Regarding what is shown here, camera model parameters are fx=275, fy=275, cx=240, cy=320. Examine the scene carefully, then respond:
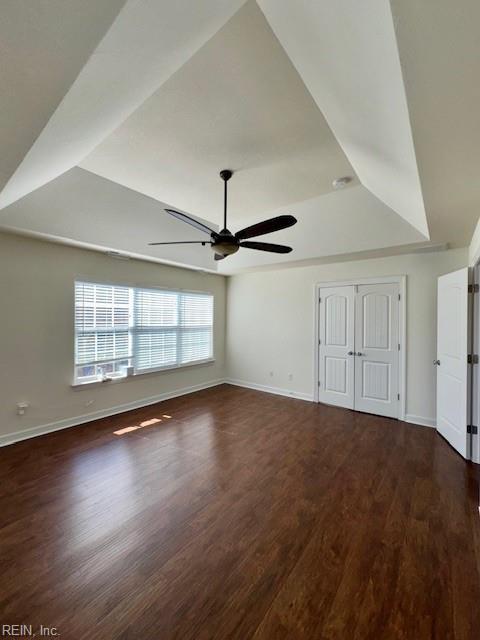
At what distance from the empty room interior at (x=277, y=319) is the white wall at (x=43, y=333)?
0.03 meters

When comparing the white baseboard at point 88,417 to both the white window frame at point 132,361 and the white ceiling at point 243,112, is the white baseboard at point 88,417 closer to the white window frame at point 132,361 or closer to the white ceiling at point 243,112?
the white window frame at point 132,361

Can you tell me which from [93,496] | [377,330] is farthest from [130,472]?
[377,330]

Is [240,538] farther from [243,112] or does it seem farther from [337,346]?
[337,346]

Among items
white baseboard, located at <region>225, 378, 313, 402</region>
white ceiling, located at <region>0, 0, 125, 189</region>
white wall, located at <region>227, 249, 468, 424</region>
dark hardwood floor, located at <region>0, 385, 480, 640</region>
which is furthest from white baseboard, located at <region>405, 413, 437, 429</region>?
white ceiling, located at <region>0, 0, 125, 189</region>

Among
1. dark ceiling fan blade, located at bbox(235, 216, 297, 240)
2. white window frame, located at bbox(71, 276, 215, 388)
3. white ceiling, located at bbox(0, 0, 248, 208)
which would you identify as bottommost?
white window frame, located at bbox(71, 276, 215, 388)

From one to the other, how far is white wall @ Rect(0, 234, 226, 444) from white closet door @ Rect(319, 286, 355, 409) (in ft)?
10.9

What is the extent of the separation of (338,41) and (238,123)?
117 cm

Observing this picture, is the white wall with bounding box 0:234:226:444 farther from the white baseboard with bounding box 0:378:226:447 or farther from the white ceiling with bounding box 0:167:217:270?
Answer: the white ceiling with bounding box 0:167:217:270

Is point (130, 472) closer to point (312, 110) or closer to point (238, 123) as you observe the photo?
point (238, 123)

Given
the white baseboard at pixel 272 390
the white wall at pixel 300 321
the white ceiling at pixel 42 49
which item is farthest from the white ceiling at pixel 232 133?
the white baseboard at pixel 272 390

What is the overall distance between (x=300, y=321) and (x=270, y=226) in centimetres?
292

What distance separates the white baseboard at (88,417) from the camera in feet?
10.9

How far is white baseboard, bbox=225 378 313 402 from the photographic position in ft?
16.9

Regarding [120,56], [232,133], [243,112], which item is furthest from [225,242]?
[120,56]
